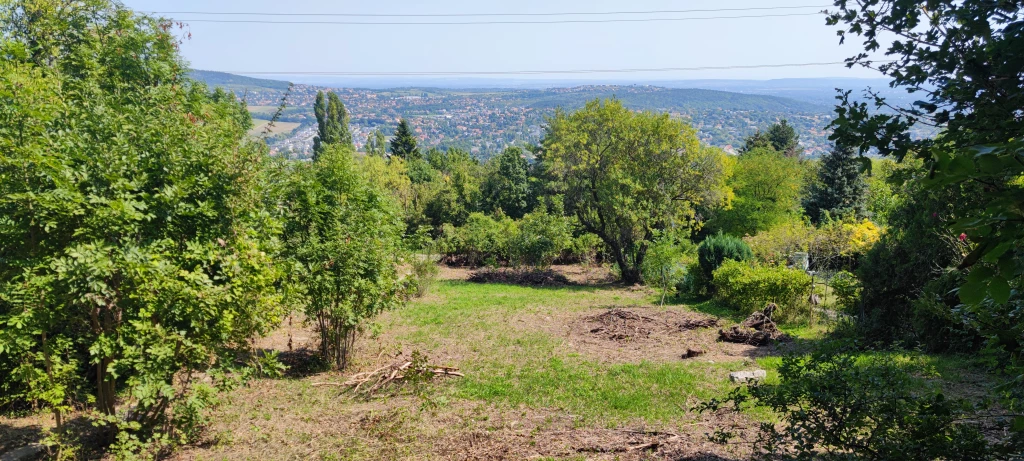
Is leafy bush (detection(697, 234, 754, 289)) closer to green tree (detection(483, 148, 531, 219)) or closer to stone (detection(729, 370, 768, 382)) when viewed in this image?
stone (detection(729, 370, 768, 382))

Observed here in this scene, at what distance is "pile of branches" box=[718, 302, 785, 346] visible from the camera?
10.9 m

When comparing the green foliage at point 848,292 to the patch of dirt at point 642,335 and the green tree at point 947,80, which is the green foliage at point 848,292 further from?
the green tree at point 947,80

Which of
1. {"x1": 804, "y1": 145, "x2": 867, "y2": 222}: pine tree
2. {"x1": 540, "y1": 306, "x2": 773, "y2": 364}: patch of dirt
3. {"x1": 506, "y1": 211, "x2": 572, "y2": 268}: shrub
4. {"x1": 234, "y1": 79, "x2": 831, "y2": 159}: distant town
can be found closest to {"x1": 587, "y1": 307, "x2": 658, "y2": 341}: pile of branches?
{"x1": 540, "y1": 306, "x2": 773, "y2": 364}: patch of dirt

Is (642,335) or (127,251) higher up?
(127,251)

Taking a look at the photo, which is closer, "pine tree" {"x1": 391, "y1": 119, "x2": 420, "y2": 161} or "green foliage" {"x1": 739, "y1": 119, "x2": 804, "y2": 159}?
"green foliage" {"x1": 739, "y1": 119, "x2": 804, "y2": 159}

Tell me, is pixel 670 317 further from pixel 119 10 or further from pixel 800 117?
pixel 800 117

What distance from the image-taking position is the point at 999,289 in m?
1.18

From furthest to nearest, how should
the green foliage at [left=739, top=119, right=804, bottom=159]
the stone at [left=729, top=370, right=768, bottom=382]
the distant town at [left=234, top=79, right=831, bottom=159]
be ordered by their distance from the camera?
the distant town at [left=234, top=79, right=831, bottom=159]
the green foliage at [left=739, top=119, right=804, bottom=159]
the stone at [left=729, top=370, right=768, bottom=382]

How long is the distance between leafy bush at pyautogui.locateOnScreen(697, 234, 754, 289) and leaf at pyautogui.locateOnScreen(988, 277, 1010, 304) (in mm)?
15583

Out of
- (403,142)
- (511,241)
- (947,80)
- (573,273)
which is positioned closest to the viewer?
(947,80)

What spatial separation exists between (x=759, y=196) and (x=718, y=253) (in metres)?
19.0

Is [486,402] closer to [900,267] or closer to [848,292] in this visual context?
[900,267]

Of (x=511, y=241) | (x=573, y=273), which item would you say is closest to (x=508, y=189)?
(x=511, y=241)

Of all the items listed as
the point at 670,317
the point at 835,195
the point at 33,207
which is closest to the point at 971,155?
the point at 33,207
